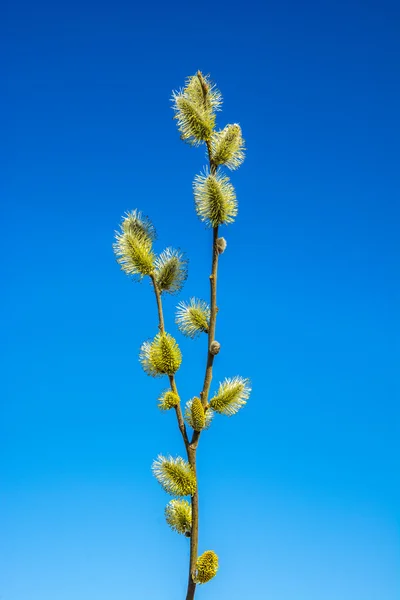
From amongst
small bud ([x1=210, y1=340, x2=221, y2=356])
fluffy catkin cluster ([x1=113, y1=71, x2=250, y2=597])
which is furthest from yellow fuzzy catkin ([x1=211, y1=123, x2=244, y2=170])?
small bud ([x1=210, y1=340, x2=221, y2=356])

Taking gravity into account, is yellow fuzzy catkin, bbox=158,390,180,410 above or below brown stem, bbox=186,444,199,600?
above

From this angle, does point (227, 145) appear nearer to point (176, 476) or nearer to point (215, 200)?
point (215, 200)

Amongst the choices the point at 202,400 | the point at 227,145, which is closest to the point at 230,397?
the point at 202,400

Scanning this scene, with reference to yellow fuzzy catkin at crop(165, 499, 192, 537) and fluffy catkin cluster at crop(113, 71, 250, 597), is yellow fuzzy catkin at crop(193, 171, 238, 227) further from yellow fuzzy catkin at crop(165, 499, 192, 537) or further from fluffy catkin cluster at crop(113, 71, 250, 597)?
yellow fuzzy catkin at crop(165, 499, 192, 537)

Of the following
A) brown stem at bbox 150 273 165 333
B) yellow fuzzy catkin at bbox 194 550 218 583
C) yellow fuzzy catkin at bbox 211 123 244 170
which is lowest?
yellow fuzzy catkin at bbox 194 550 218 583

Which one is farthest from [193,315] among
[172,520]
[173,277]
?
[172,520]

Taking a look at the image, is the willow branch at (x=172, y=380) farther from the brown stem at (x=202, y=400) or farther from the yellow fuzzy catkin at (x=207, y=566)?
the yellow fuzzy catkin at (x=207, y=566)

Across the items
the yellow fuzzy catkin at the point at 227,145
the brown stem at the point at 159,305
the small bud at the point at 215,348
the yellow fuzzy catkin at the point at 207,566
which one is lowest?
the yellow fuzzy catkin at the point at 207,566

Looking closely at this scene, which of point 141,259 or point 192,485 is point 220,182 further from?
point 192,485

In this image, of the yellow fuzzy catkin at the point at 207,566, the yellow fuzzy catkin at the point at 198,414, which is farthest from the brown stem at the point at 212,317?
the yellow fuzzy catkin at the point at 207,566
